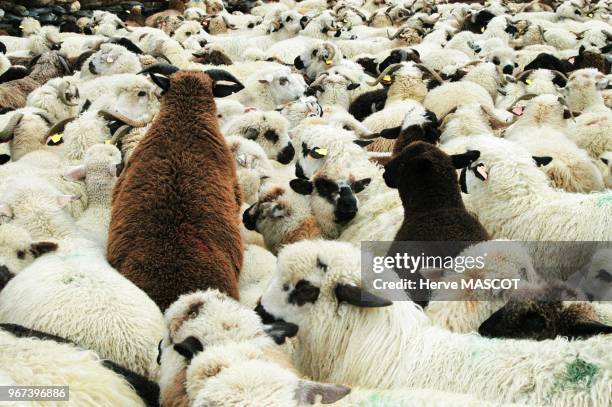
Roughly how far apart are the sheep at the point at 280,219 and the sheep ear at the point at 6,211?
164cm

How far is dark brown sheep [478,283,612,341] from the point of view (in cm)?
371

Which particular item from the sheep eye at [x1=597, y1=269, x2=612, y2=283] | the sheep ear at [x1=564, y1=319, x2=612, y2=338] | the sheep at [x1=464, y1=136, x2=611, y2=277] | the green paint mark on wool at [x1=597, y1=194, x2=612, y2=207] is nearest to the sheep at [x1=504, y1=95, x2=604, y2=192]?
the sheep at [x1=464, y1=136, x2=611, y2=277]

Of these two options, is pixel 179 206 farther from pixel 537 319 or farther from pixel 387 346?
pixel 537 319

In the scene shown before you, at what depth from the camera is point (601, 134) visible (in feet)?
21.6

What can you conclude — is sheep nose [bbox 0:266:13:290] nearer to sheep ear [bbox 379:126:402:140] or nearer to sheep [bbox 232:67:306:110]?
sheep ear [bbox 379:126:402:140]

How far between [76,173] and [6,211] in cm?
82

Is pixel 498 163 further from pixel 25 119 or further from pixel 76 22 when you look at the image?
pixel 76 22

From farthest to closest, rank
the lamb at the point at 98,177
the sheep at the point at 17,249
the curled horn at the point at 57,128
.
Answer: the curled horn at the point at 57,128 < the lamb at the point at 98,177 < the sheep at the point at 17,249

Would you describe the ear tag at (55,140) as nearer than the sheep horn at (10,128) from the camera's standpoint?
Yes

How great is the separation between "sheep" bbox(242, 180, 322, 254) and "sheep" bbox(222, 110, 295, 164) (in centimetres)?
113

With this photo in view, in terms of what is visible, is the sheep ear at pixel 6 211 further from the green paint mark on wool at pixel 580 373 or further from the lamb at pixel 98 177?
the green paint mark on wool at pixel 580 373

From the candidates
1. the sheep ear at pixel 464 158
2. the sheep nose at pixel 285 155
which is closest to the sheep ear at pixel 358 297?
the sheep ear at pixel 464 158

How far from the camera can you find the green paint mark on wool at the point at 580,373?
122 inches

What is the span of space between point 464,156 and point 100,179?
275 cm
